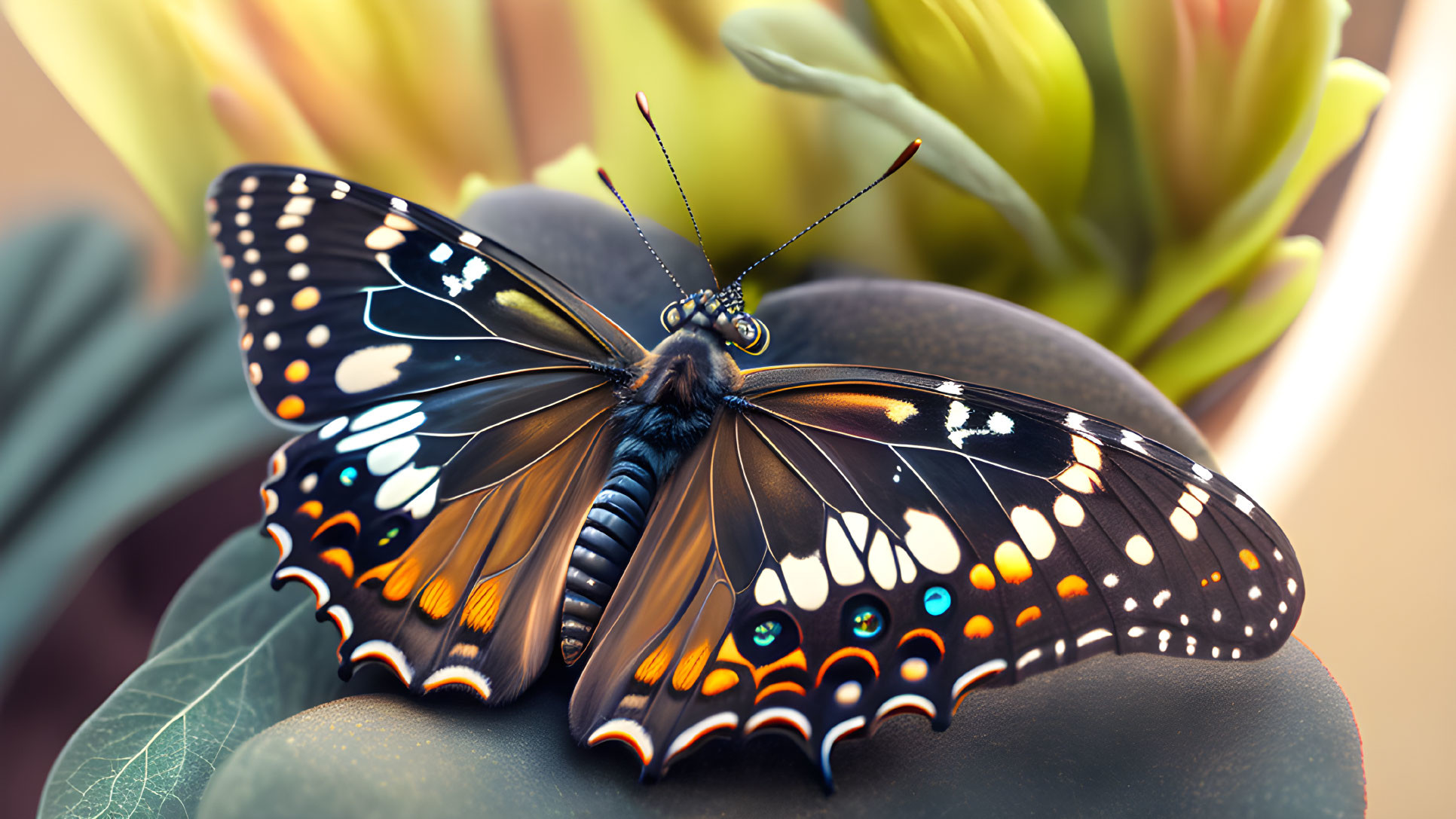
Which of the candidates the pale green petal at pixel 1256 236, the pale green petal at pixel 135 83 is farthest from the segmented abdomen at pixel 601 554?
the pale green petal at pixel 135 83

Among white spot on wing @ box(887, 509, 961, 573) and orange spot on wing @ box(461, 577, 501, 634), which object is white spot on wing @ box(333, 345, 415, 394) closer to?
orange spot on wing @ box(461, 577, 501, 634)

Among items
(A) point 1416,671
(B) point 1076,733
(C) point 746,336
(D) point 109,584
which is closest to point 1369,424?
(A) point 1416,671

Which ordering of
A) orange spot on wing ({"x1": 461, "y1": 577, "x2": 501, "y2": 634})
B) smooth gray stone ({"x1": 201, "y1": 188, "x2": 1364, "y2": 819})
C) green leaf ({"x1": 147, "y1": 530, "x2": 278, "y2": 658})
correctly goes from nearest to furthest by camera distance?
smooth gray stone ({"x1": 201, "y1": 188, "x2": 1364, "y2": 819}) < orange spot on wing ({"x1": 461, "y1": 577, "x2": 501, "y2": 634}) < green leaf ({"x1": 147, "y1": 530, "x2": 278, "y2": 658})

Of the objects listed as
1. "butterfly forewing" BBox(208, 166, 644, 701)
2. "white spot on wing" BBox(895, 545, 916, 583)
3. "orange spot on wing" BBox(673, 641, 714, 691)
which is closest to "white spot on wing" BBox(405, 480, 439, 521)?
"butterfly forewing" BBox(208, 166, 644, 701)

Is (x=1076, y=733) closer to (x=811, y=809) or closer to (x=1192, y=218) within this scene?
(x=811, y=809)

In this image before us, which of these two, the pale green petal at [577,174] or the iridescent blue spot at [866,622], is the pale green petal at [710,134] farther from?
the iridescent blue spot at [866,622]

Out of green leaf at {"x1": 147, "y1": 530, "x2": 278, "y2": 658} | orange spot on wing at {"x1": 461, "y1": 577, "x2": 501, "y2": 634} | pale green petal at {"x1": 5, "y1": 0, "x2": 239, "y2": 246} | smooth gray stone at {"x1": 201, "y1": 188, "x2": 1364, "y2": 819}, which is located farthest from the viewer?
pale green petal at {"x1": 5, "y1": 0, "x2": 239, "y2": 246}
